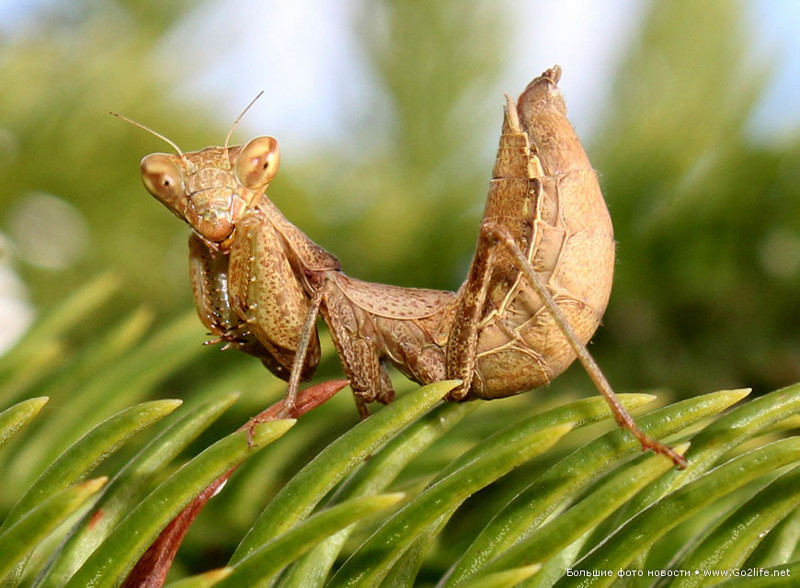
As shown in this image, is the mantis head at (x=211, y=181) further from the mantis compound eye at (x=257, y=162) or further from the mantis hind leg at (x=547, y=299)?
the mantis hind leg at (x=547, y=299)

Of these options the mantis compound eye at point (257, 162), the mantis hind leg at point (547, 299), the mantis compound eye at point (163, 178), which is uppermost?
the mantis compound eye at point (163, 178)

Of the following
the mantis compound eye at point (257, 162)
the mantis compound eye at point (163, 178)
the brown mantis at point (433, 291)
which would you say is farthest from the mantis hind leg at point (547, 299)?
the mantis compound eye at point (163, 178)

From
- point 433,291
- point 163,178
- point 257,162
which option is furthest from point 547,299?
point 163,178

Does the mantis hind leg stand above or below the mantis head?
below

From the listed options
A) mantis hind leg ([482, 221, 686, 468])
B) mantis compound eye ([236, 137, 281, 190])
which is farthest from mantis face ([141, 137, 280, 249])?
mantis hind leg ([482, 221, 686, 468])

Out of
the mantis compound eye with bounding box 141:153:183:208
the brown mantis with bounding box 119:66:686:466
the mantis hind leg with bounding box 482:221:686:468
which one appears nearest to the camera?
the mantis hind leg with bounding box 482:221:686:468

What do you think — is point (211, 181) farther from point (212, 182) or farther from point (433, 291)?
point (433, 291)

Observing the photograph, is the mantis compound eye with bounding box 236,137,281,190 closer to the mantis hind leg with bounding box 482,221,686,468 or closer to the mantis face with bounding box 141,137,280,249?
the mantis face with bounding box 141,137,280,249
